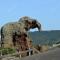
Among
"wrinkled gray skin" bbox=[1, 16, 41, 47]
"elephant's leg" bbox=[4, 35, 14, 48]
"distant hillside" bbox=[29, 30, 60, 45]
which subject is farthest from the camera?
"distant hillside" bbox=[29, 30, 60, 45]

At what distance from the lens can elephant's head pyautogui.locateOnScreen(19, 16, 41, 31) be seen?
32188 millimetres

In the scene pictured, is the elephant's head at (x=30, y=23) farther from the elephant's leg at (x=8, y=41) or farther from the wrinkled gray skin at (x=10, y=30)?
the elephant's leg at (x=8, y=41)

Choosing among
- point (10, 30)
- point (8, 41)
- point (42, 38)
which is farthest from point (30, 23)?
point (42, 38)

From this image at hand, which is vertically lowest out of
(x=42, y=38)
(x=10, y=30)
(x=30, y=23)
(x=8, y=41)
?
(x=8, y=41)

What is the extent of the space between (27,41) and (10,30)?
1980 millimetres

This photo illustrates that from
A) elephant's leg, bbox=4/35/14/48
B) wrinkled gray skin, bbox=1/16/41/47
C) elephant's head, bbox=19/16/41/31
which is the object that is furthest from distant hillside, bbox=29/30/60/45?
elephant's leg, bbox=4/35/14/48

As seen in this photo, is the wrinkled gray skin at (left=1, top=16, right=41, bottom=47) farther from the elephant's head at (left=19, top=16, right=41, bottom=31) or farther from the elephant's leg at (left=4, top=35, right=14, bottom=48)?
→ the elephant's head at (left=19, top=16, right=41, bottom=31)

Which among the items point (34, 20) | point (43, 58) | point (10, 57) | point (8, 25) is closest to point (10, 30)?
point (8, 25)

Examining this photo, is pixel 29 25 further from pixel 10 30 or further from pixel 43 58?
pixel 43 58

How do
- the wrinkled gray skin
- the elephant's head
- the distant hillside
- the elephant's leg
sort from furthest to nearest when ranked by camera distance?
the distant hillside, the elephant's head, the wrinkled gray skin, the elephant's leg

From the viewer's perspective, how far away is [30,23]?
32500 mm

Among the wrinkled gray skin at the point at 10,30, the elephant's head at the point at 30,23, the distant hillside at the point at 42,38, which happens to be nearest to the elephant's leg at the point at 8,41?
the wrinkled gray skin at the point at 10,30

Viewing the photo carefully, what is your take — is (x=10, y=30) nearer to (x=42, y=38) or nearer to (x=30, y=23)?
(x=30, y=23)

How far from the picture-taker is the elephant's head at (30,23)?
32188 mm
